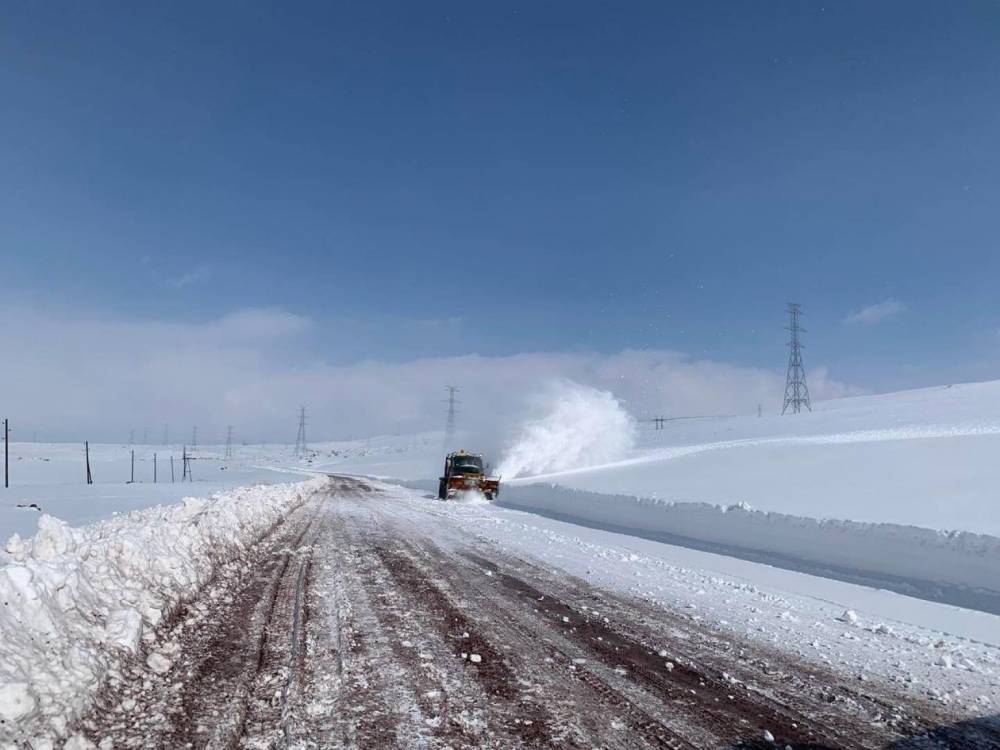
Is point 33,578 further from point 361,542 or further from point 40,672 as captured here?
point 361,542

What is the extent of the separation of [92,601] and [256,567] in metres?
4.71

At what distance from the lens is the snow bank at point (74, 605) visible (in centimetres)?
378

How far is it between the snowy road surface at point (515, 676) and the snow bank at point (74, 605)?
9.0 inches

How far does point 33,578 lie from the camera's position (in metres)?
4.81

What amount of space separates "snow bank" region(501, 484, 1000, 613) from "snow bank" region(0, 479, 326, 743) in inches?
446

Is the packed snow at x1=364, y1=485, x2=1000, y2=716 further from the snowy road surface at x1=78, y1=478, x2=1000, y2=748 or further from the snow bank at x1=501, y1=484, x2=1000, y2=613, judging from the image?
the snow bank at x1=501, y1=484, x2=1000, y2=613

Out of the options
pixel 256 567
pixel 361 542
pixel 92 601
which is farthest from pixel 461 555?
pixel 92 601

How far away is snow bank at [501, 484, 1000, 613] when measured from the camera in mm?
9820

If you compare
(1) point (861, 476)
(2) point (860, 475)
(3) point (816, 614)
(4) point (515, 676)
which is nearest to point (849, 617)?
(3) point (816, 614)

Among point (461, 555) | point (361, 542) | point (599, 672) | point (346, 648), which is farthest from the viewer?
point (361, 542)

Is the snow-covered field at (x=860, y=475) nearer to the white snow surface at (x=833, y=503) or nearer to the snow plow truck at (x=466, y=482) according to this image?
the white snow surface at (x=833, y=503)

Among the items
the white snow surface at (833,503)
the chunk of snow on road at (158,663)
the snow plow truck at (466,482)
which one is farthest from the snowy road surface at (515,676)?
the snow plow truck at (466,482)

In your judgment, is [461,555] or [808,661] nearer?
[808,661]

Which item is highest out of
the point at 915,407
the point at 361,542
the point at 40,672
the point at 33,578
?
the point at 915,407
